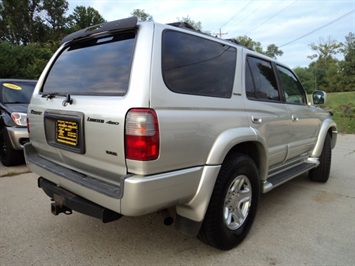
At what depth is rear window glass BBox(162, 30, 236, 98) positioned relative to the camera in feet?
7.39

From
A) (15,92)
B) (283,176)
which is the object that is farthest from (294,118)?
(15,92)

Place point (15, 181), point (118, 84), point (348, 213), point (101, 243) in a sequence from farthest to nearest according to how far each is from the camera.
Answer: point (15, 181) → point (348, 213) → point (101, 243) → point (118, 84)

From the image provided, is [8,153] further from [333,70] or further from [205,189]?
[333,70]

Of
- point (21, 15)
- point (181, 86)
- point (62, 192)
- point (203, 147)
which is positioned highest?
point (21, 15)

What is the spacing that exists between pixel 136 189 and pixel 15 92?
5068 mm

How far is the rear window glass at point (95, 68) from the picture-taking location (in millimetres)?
2258

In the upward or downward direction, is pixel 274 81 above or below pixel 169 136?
above

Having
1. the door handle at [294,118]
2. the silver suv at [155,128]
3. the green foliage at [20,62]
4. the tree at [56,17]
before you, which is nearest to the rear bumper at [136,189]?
the silver suv at [155,128]

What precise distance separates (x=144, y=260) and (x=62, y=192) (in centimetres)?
90

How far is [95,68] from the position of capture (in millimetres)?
2514

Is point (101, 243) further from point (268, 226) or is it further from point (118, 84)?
point (268, 226)

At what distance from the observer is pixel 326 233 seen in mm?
3150

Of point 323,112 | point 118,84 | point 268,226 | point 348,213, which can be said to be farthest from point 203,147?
→ point 323,112

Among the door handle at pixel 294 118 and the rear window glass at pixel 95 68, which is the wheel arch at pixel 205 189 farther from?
the door handle at pixel 294 118
